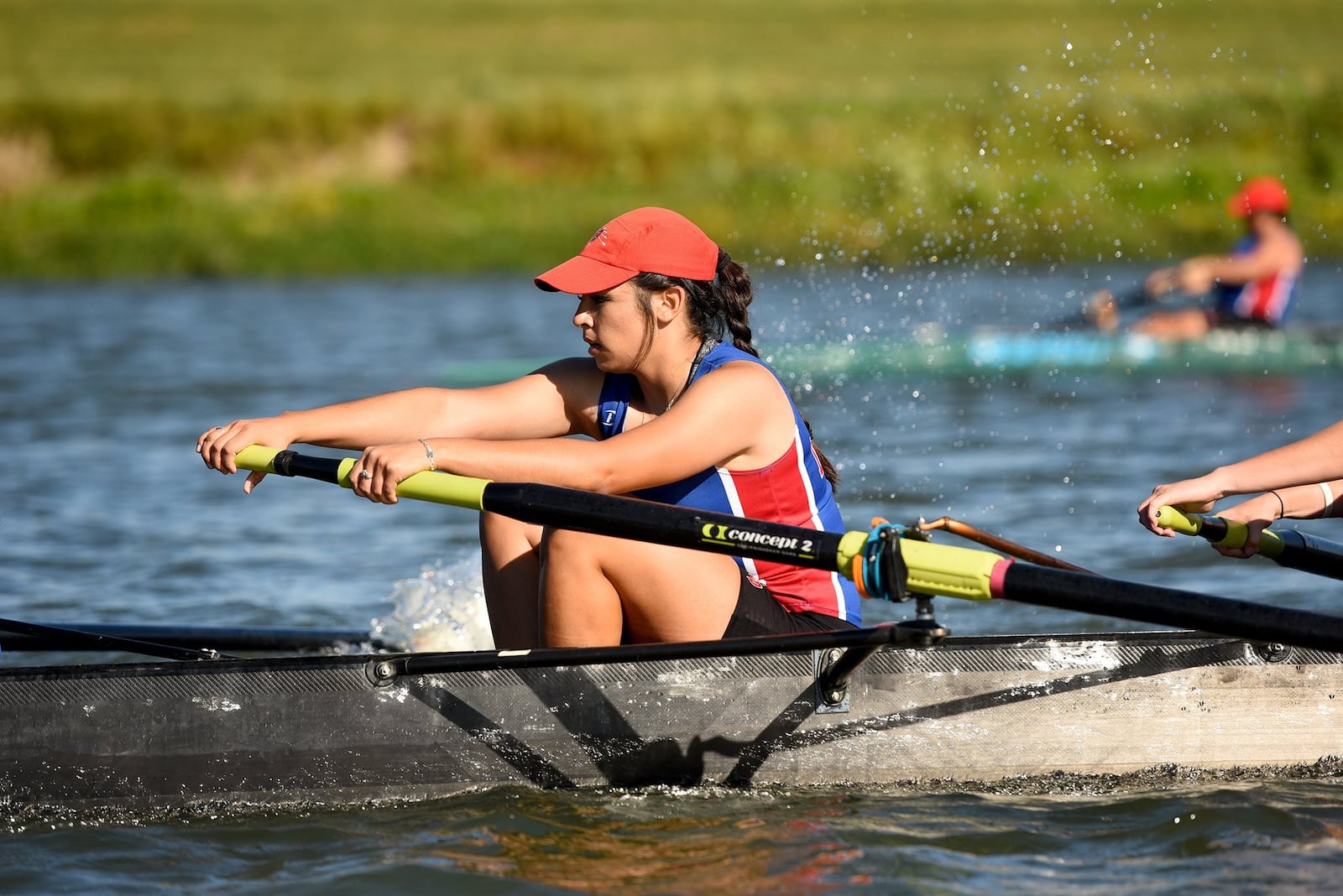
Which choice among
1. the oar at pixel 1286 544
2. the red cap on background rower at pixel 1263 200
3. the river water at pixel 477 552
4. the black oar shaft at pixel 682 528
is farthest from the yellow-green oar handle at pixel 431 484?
the red cap on background rower at pixel 1263 200

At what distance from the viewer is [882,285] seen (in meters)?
18.5

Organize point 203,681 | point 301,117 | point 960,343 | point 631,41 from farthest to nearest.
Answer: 1. point 631,41
2. point 301,117
3. point 960,343
4. point 203,681

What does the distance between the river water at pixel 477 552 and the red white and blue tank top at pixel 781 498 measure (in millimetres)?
477

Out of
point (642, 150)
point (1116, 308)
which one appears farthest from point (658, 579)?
point (642, 150)

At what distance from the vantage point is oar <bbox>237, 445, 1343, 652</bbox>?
3104 millimetres

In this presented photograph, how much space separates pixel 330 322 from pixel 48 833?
13.9 meters

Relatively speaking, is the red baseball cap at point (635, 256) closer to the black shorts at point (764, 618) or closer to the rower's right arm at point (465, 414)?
the rower's right arm at point (465, 414)

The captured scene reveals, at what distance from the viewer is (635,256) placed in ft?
11.7

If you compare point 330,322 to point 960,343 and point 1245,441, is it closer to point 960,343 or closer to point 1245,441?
point 960,343

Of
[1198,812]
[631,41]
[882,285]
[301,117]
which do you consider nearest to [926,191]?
[882,285]

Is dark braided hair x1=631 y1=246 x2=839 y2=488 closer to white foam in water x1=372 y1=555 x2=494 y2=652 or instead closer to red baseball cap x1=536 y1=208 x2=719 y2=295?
red baseball cap x1=536 y1=208 x2=719 y2=295

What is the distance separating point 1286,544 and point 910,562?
4.01 ft

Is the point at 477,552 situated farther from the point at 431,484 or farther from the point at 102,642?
the point at 431,484

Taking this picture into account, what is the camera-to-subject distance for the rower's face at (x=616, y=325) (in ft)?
11.8
